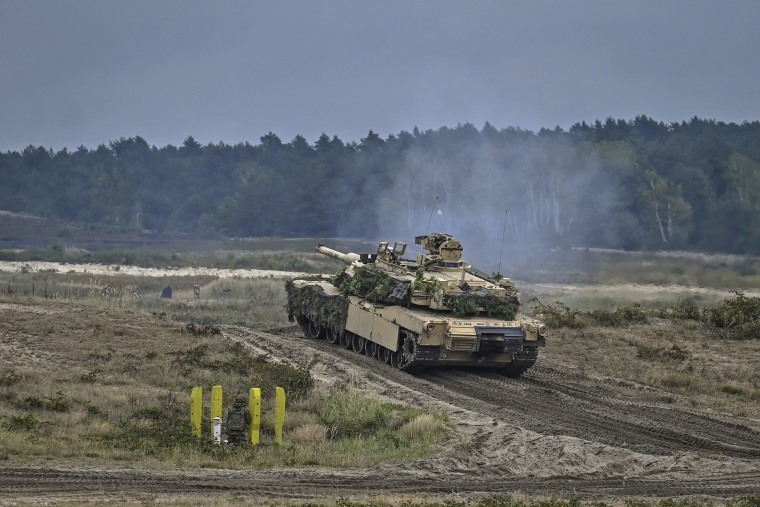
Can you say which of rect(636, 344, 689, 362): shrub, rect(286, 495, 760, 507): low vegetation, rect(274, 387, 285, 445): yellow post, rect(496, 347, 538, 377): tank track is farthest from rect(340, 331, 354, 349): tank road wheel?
rect(286, 495, 760, 507): low vegetation

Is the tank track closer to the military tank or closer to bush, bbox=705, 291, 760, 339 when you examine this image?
the military tank

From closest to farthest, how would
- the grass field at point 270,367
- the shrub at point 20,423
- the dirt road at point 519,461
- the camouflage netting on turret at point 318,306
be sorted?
1. the dirt road at point 519,461
2. the grass field at point 270,367
3. the shrub at point 20,423
4. the camouflage netting on turret at point 318,306

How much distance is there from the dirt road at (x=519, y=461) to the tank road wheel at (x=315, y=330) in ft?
23.5

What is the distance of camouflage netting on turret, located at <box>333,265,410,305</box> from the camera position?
27.0m

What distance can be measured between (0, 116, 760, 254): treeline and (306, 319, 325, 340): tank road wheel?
4398mm

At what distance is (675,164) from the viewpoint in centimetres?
6362

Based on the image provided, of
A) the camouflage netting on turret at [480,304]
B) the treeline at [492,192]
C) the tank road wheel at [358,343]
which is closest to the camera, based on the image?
the camouflage netting on turret at [480,304]

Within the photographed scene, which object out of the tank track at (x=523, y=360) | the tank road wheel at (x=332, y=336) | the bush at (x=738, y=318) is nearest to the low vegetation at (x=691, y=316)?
the bush at (x=738, y=318)

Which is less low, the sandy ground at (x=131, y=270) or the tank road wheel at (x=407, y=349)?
the tank road wheel at (x=407, y=349)

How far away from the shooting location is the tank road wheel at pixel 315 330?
3256 cm

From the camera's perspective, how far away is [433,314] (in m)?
26.2

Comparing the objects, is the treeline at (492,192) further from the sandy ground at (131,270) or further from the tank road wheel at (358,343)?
the sandy ground at (131,270)

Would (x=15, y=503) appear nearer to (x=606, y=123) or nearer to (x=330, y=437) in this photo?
(x=330, y=437)

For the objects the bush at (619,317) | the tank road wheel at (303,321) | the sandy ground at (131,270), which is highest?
the bush at (619,317)
